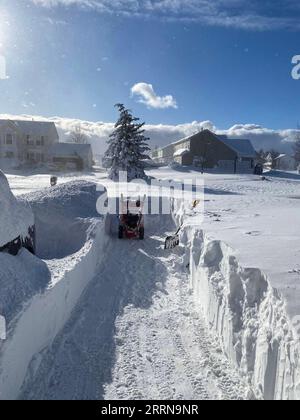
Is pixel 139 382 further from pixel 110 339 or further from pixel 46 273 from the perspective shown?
pixel 46 273

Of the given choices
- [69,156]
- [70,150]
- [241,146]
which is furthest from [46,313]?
[70,150]

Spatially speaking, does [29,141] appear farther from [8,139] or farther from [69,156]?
[69,156]

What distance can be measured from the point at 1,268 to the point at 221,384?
387cm

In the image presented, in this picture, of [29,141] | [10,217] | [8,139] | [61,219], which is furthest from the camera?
[29,141]

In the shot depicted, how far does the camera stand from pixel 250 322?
521 cm

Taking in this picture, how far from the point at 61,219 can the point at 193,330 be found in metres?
7.37

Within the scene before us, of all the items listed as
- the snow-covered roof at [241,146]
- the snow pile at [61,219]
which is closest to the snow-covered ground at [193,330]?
the snow pile at [61,219]

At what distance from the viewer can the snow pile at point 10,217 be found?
625cm

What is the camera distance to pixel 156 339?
6.49 m

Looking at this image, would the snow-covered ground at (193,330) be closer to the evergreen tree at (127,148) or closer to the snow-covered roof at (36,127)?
the evergreen tree at (127,148)

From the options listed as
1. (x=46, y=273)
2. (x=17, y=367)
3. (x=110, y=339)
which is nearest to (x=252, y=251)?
(x=110, y=339)

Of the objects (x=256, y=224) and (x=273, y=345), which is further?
(x=256, y=224)

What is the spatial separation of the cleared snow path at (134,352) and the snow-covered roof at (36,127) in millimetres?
52856

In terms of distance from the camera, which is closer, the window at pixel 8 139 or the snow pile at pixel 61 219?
the snow pile at pixel 61 219
